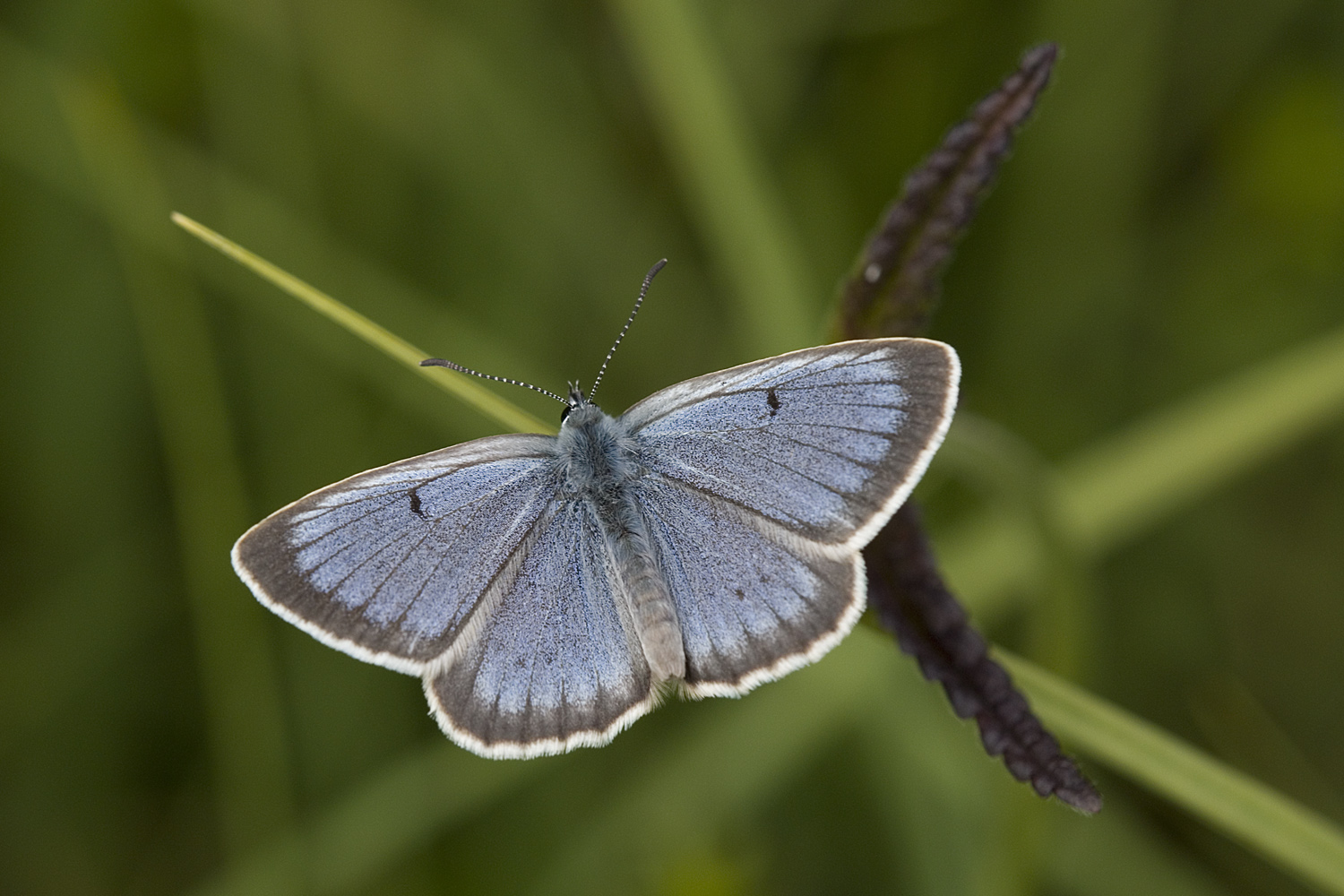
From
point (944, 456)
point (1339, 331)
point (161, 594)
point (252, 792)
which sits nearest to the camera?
Result: point (944, 456)

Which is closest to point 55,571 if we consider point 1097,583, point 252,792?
point 252,792

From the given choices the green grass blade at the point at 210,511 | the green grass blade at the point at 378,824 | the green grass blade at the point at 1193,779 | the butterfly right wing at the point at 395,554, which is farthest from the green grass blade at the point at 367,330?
the green grass blade at the point at 378,824

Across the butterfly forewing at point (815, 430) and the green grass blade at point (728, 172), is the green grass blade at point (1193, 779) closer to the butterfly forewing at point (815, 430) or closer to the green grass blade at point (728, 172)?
the butterfly forewing at point (815, 430)

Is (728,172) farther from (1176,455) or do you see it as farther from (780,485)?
(1176,455)

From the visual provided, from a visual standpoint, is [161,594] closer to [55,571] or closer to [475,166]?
[55,571]

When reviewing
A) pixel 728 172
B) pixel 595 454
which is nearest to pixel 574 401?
pixel 595 454

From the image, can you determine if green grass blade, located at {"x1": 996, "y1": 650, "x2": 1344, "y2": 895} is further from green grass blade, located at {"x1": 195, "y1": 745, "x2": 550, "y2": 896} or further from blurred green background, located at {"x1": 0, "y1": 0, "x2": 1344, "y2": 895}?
green grass blade, located at {"x1": 195, "y1": 745, "x2": 550, "y2": 896}

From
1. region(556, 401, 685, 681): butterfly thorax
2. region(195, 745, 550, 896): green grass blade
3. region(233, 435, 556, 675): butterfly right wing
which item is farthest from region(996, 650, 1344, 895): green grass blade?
region(195, 745, 550, 896): green grass blade

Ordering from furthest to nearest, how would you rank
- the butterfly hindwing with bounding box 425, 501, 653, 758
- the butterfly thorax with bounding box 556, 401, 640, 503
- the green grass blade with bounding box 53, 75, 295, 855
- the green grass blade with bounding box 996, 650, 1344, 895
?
the green grass blade with bounding box 53, 75, 295, 855 → the butterfly thorax with bounding box 556, 401, 640, 503 → the butterfly hindwing with bounding box 425, 501, 653, 758 → the green grass blade with bounding box 996, 650, 1344, 895
